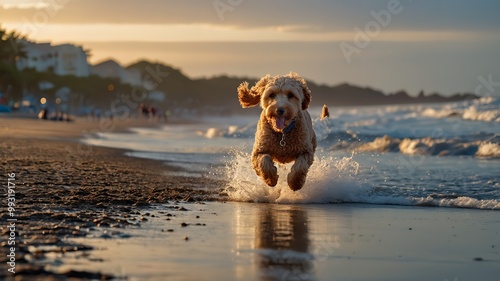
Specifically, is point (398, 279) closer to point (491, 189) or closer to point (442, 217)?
point (442, 217)

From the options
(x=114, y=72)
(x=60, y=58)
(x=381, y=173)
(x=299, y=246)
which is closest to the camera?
(x=299, y=246)

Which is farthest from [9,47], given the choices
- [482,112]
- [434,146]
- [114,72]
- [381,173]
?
[114,72]

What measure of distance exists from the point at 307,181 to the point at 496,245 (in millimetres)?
3625

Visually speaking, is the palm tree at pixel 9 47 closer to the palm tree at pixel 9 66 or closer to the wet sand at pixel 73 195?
the palm tree at pixel 9 66

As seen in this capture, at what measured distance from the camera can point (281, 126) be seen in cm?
946

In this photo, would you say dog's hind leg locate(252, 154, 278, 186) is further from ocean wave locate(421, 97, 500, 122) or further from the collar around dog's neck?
ocean wave locate(421, 97, 500, 122)

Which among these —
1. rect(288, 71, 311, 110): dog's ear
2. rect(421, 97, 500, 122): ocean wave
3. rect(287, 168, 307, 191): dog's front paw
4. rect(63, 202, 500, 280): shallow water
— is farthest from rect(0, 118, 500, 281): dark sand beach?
rect(421, 97, 500, 122): ocean wave

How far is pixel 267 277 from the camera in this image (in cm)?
527

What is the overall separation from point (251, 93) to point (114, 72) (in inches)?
6408

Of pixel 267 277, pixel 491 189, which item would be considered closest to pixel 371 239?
pixel 267 277

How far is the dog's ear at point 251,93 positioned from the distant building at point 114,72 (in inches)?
6215

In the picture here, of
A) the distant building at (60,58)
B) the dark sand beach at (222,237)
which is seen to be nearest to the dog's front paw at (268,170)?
the dark sand beach at (222,237)

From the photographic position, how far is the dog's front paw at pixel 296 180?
950 centimetres

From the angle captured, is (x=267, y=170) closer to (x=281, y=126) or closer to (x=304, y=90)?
(x=281, y=126)
